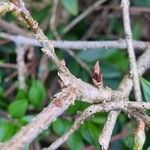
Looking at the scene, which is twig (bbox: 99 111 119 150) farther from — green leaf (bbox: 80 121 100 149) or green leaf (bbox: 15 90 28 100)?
green leaf (bbox: 15 90 28 100)

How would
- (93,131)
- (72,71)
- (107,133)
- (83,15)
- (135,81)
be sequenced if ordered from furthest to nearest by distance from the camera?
1. (83,15)
2. (72,71)
3. (93,131)
4. (135,81)
5. (107,133)

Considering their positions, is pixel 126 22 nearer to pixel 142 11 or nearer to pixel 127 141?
pixel 127 141

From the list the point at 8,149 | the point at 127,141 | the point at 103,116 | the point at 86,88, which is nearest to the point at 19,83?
the point at 103,116

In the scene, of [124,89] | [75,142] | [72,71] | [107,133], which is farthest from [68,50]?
[107,133]

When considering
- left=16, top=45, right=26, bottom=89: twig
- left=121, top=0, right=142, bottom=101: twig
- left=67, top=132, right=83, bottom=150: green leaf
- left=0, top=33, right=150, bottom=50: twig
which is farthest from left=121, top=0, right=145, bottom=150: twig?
left=16, top=45, right=26, bottom=89: twig

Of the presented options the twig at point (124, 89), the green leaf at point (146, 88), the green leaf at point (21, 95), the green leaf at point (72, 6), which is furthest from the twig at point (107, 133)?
the green leaf at point (72, 6)

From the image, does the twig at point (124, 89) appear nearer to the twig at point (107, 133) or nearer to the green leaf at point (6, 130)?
the twig at point (107, 133)

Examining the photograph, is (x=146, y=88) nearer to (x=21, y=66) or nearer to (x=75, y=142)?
(x=75, y=142)
